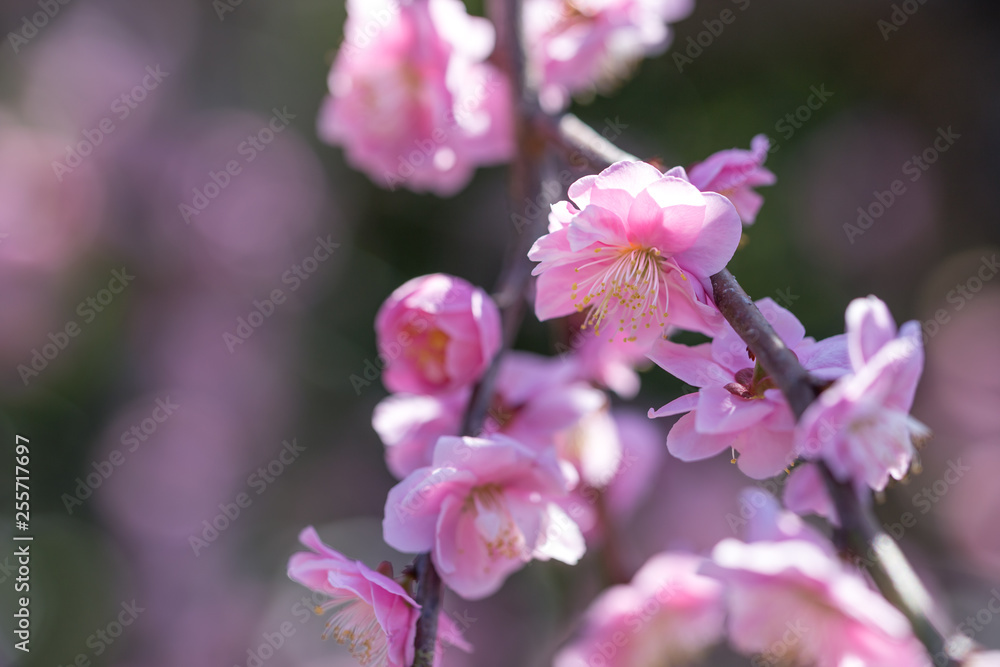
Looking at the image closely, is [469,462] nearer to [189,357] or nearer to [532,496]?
[532,496]

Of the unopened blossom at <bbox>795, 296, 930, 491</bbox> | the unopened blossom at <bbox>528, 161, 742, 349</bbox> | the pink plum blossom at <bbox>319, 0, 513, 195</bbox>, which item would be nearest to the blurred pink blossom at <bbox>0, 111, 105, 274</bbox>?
the pink plum blossom at <bbox>319, 0, 513, 195</bbox>

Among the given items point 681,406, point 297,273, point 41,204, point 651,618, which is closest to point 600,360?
point 651,618

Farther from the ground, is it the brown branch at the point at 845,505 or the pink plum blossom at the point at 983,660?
the brown branch at the point at 845,505

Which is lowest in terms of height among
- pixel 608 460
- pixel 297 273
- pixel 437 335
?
pixel 297 273

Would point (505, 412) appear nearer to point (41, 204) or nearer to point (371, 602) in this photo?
point (371, 602)

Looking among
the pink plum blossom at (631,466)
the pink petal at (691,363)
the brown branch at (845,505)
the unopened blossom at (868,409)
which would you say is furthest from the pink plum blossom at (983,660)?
the pink plum blossom at (631,466)

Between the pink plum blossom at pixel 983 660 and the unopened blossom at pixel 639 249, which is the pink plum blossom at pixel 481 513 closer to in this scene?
the unopened blossom at pixel 639 249
